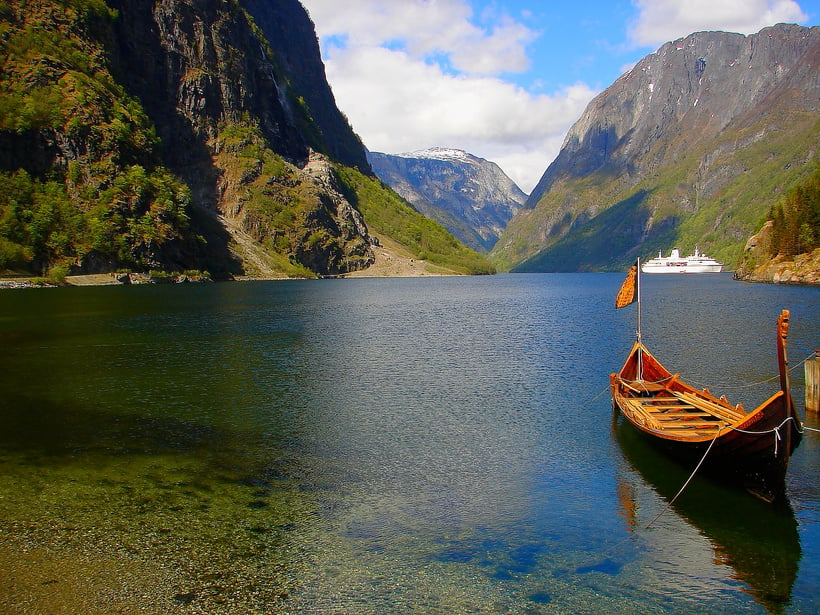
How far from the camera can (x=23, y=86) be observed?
16938 centimetres

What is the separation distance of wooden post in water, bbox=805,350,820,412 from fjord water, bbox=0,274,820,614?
41.2 inches

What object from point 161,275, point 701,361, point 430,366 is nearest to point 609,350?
point 701,361

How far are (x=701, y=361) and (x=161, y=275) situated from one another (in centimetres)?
15738

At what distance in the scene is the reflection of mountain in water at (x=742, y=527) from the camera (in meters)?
14.4

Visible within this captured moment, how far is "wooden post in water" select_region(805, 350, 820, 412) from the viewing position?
1096 inches

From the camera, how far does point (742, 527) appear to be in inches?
671

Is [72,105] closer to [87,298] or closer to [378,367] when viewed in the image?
[87,298]

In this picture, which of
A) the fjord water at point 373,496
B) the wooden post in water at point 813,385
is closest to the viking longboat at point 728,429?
the fjord water at point 373,496

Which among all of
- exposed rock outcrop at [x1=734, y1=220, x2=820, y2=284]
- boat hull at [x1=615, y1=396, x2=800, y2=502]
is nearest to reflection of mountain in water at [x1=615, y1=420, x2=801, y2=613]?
boat hull at [x1=615, y1=396, x2=800, y2=502]

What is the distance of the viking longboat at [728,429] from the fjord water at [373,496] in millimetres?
866

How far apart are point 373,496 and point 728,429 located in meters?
11.0

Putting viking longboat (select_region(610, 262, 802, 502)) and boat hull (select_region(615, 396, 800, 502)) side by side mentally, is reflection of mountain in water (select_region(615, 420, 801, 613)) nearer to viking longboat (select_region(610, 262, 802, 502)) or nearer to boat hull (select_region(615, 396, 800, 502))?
boat hull (select_region(615, 396, 800, 502))

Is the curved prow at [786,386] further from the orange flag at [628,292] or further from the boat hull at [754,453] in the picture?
the orange flag at [628,292]

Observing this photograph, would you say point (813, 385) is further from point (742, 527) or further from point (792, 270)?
point (792, 270)
